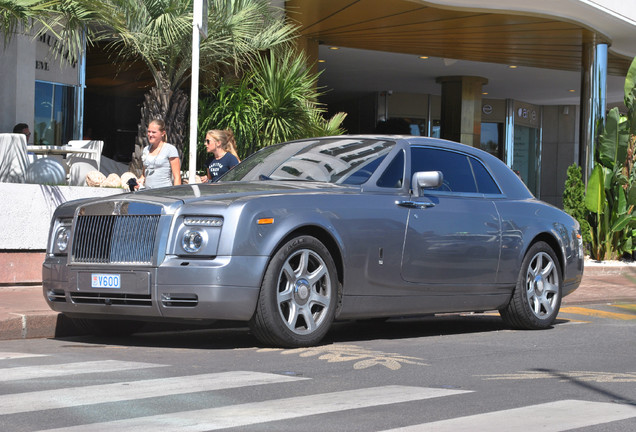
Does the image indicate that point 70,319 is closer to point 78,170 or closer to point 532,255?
point 532,255

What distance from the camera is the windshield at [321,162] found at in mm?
8242

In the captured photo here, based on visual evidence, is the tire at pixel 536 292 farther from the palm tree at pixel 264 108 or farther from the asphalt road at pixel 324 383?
the palm tree at pixel 264 108

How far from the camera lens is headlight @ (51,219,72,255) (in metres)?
7.86

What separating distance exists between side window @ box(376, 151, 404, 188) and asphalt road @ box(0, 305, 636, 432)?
1.27 m

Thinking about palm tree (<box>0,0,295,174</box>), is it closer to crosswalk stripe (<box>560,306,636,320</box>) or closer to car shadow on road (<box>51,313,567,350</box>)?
car shadow on road (<box>51,313,567,350</box>)

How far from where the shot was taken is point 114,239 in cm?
744

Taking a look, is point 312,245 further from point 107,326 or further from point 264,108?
point 264,108

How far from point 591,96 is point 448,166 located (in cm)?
1376

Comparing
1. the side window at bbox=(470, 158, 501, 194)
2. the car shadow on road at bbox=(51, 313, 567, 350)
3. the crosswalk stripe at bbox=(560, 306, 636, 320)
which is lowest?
the crosswalk stripe at bbox=(560, 306, 636, 320)

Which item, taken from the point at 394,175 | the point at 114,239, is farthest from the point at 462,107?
the point at 114,239

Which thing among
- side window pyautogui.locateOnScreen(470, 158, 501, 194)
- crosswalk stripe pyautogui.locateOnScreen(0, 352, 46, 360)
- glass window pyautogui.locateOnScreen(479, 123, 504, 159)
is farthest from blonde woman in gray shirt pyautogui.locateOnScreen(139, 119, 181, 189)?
glass window pyautogui.locateOnScreen(479, 123, 504, 159)

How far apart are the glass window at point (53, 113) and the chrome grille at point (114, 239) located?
14302 millimetres

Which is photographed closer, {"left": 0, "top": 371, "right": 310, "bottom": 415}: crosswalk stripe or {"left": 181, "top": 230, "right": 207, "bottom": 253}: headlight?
{"left": 0, "top": 371, "right": 310, "bottom": 415}: crosswalk stripe

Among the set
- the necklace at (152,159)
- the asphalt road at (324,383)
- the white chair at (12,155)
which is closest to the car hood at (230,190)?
the asphalt road at (324,383)
